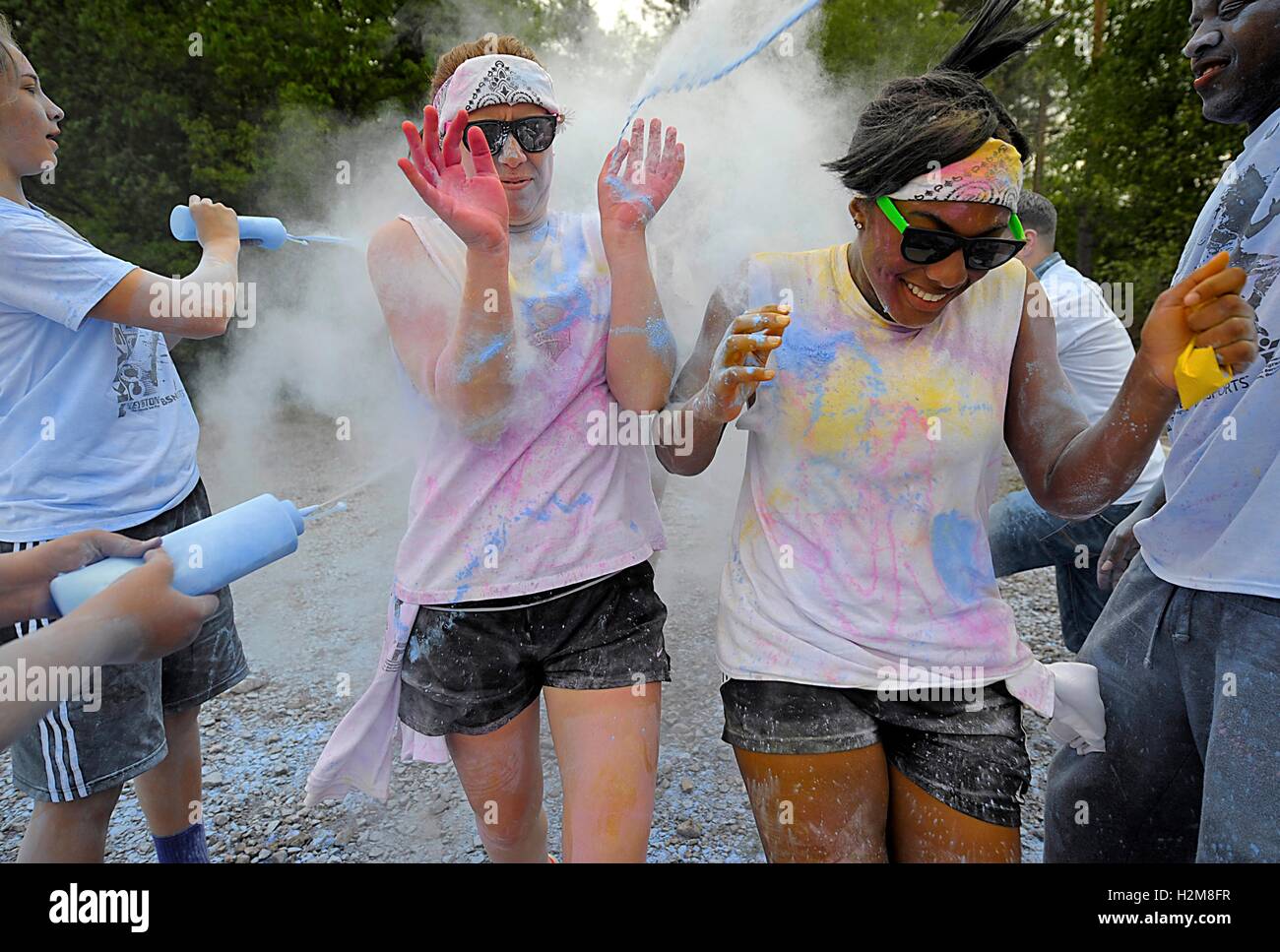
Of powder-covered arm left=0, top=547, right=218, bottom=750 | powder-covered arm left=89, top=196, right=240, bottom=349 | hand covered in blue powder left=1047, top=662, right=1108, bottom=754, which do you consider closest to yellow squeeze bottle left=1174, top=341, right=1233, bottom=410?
hand covered in blue powder left=1047, top=662, right=1108, bottom=754

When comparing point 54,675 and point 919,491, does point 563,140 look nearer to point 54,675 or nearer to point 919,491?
point 919,491

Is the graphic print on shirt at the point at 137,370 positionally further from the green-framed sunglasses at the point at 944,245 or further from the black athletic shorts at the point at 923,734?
the green-framed sunglasses at the point at 944,245

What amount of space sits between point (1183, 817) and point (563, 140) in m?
2.62

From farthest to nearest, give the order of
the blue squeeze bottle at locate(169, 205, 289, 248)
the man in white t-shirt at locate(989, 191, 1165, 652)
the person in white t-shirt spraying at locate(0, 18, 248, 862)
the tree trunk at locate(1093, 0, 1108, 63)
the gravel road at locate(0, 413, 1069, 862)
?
the tree trunk at locate(1093, 0, 1108, 63) → the man in white t-shirt at locate(989, 191, 1165, 652) → the gravel road at locate(0, 413, 1069, 862) → the blue squeeze bottle at locate(169, 205, 289, 248) → the person in white t-shirt spraying at locate(0, 18, 248, 862)

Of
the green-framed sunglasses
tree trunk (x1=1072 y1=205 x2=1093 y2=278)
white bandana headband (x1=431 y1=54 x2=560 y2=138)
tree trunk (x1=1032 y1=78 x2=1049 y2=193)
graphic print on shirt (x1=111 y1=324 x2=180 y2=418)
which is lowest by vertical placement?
graphic print on shirt (x1=111 y1=324 x2=180 y2=418)

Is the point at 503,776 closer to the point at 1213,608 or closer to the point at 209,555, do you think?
the point at 209,555

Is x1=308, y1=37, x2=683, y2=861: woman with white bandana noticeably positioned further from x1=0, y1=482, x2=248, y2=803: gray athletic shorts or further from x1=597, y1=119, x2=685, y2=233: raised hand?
x1=0, y1=482, x2=248, y2=803: gray athletic shorts

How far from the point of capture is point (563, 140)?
2838 mm

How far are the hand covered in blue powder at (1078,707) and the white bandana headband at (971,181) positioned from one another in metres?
1.01

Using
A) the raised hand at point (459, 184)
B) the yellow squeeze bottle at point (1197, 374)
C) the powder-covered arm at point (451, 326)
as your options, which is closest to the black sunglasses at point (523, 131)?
the raised hand at point (459, 184)

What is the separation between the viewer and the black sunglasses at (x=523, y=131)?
1786mm

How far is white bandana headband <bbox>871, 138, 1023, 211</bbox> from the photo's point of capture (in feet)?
5.21

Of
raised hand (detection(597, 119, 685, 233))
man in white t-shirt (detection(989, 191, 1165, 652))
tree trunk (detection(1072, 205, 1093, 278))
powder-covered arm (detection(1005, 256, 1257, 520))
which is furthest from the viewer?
tree trunk (detection(1072, 205, 1093, 278))

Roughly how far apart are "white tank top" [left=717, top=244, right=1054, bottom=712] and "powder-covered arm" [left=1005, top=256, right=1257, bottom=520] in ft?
0.34
